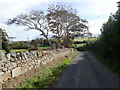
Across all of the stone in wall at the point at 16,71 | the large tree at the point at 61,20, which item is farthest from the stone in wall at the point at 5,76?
the large tree at the point at 61,20

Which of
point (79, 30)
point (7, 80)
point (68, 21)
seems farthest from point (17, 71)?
point (79, 30)

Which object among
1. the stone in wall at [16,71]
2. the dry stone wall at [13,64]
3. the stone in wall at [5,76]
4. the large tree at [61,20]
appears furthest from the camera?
the large tree at [61,20]

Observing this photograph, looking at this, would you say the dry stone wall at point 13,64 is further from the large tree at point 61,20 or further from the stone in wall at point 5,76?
the large tree at point 61,20

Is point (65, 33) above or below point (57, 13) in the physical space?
below

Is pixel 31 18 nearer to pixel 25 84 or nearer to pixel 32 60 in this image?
pixel 32 60

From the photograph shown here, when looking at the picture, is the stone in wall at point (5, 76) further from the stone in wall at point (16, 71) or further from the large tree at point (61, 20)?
the large tree at point (61, 20)

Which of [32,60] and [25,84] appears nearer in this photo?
[25,84]

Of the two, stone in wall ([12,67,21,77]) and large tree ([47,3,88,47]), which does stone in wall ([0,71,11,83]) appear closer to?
stone in wall ([12,67,21,77])

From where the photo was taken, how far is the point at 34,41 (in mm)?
61000

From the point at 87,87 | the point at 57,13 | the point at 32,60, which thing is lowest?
the point at 87,87

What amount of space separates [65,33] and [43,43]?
15.3 meters

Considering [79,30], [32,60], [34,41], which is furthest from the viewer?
[34,41]

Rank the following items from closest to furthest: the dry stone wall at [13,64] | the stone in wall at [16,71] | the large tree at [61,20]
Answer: the dry stone wall at [13,64]
the stone in wall at [16,71]
the large tree at [61,20]

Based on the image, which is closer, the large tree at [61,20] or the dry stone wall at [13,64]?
the dry stone wall at [13,64]
